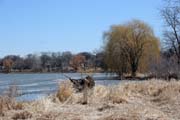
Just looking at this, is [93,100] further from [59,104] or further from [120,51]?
[120,51]

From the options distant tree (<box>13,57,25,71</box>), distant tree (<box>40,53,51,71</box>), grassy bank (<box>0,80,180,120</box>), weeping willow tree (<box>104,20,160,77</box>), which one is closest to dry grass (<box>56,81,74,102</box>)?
grassy bank (<box>0,80,180,120</box>)

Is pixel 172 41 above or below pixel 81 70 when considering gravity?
above

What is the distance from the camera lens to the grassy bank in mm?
9445

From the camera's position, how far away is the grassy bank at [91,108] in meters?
9.45

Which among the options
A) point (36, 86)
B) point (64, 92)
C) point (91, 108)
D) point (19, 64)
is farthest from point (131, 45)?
point (91, 108)

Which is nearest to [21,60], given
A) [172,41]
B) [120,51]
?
[120,51]

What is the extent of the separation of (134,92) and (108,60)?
4125 centimetres

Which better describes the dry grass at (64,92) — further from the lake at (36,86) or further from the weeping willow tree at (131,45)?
the weeping willow tree at (131,45)

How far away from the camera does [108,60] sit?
194ft

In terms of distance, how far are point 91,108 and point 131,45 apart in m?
53.6

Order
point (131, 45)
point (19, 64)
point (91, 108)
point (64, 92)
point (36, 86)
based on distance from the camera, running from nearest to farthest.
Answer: point (91, 108)
point (64, 92)
point (36, 86)
point (131, 45)
point (19, 64)

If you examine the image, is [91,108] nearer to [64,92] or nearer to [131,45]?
[64,92]

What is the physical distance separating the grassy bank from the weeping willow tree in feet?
140

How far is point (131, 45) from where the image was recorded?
6494cm
